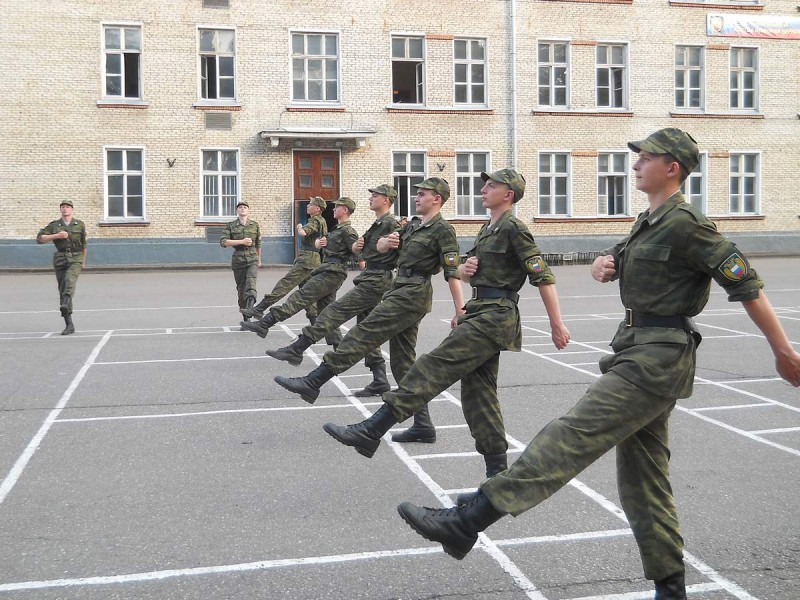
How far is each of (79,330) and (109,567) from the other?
1099 cm

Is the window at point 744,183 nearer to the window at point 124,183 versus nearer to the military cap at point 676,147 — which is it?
the window at point 124,183

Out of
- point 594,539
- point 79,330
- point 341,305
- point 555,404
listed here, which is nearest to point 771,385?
point 555,404

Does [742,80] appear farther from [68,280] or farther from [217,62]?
[68,280]

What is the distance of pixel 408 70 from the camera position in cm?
3288

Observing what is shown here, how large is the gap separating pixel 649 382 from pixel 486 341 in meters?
1.93

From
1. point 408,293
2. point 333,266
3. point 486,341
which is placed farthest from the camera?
point 333,266

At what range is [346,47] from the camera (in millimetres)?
31797

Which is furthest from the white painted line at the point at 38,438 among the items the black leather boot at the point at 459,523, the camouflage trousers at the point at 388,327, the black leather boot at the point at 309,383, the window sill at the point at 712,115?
the window sill at the point at 712,115

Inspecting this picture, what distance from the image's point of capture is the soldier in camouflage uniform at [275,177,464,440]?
7223mm

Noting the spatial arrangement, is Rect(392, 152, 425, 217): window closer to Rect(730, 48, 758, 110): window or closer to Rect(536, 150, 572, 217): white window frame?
Rect(536, 150, 572, 217): white window frame

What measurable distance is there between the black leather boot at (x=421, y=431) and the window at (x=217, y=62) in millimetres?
25570

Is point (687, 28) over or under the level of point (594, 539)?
over

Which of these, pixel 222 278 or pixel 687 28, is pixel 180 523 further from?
pixel 687 28

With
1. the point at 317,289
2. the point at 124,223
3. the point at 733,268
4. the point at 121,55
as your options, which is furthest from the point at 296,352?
the point at 121,55
